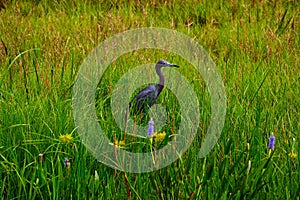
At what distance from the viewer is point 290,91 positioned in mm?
3020

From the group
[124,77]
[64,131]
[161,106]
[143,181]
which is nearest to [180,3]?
[124,77]

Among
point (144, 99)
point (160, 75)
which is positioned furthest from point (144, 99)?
point (160, 75)

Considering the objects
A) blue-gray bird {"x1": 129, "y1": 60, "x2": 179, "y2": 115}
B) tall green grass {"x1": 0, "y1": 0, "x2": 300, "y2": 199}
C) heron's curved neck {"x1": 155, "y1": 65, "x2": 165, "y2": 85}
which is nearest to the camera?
tall green grass {"x1": 0, "y1": 0, "x2": 300, "y2": 199}

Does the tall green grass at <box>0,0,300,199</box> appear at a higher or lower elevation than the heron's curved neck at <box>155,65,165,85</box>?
lower

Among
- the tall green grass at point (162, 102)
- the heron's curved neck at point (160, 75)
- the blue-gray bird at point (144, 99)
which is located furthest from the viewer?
the heron's curved neck at point (160, 75)

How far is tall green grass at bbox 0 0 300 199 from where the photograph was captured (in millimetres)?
2021

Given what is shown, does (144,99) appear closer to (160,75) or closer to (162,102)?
(162,102)

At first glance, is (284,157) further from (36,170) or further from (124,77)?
(124,77)

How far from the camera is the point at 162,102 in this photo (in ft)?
9.42

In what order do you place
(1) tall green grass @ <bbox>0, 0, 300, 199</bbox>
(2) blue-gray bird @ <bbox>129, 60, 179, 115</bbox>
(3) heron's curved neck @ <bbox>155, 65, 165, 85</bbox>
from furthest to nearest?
1. (3) heron's curved neck @ <bbox>155, 65, 165, 85</bbox>
2. (2) blue-gray bird @ <bbox>129, 60, 179, 115</bbox>
3. (1) tall green grass @ <bbox>0, 0, 300, 199</bbox>

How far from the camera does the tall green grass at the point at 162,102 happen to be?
2.02 m

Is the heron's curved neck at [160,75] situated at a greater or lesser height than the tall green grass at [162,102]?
greater

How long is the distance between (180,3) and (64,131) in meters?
3.21

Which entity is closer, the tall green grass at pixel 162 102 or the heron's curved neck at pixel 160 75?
the tall green grass at pixel 162 102
